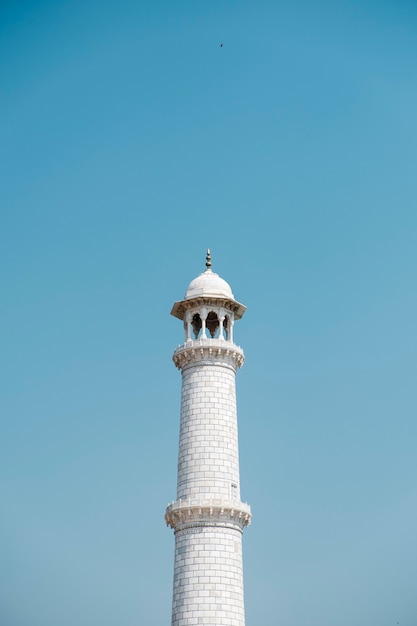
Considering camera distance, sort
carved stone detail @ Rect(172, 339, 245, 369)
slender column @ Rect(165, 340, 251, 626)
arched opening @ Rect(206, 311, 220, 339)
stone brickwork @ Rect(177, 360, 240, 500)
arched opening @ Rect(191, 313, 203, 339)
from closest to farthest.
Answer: slender column @ Rect(165, 340, 251, 626)
stone brickwork @ Rect(177, 360, 240, 500)
carved stone detail @ Rect(172, 339, 245, 369)
arched opening @ Rect(191, 313, 203, 339)
arched opening @ Rect(206, 311, 220, 339)

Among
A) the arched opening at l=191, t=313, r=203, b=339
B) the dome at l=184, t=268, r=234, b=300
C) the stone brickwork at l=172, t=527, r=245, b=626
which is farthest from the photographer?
the arched opening at l=191, t=313, r=203, b=339

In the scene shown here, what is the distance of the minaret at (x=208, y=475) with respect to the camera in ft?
132

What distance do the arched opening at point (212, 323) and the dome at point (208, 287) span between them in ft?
4.69

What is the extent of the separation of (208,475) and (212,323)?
986 centimetres

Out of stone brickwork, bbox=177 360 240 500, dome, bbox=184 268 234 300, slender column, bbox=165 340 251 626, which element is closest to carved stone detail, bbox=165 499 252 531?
slender column, bbox=165 340 251 626

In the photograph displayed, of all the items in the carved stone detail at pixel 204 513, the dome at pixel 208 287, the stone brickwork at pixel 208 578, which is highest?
the dome at pixel 208 287

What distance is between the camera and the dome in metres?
46.6

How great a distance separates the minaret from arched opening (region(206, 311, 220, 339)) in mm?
360

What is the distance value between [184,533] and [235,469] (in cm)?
394

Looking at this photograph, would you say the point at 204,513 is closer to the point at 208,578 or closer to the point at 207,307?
the point at 208,578

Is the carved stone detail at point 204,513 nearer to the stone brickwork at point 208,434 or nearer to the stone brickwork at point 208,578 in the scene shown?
the stone brickwork at point 208,578

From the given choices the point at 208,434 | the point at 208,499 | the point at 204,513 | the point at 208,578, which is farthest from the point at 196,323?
the point at 208,578

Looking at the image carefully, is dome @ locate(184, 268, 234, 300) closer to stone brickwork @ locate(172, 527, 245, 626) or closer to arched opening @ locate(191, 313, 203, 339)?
arched opening @ locate(191, 313, 203, 339)

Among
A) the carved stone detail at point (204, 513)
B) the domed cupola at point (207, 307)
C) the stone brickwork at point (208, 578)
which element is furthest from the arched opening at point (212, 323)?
the stone brickwork at point (208, 578)
